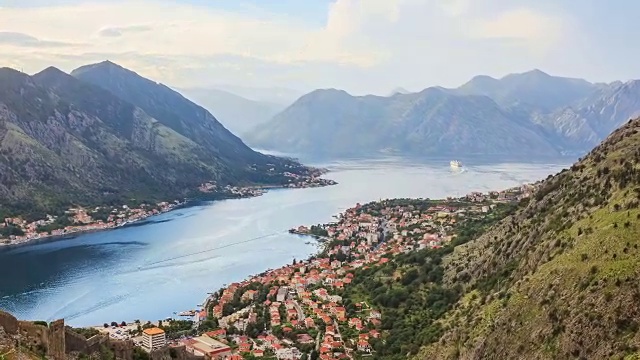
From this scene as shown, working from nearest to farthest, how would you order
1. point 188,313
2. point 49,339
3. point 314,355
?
point 49,339
point 314,355
point 188,313

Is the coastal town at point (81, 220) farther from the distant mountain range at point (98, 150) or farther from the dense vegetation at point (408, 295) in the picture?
the dense vegetation at point (408, 295)

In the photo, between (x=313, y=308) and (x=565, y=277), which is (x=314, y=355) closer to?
(x=313, y=308)

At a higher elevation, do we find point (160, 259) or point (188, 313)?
point (160, 259)

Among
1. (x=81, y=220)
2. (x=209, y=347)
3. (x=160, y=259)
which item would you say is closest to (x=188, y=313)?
(x=209, y=347)

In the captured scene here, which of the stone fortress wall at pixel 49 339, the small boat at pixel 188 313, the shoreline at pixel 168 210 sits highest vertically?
the stone fortress wall at pixel 49 339

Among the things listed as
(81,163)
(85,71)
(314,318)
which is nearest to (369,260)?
(314,318)

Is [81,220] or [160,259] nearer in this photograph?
[160,259]

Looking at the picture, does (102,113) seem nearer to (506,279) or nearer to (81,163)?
(81,163)

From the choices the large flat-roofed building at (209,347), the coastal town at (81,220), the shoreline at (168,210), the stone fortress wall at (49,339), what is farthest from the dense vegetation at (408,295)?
the coastal town at (81,220)
